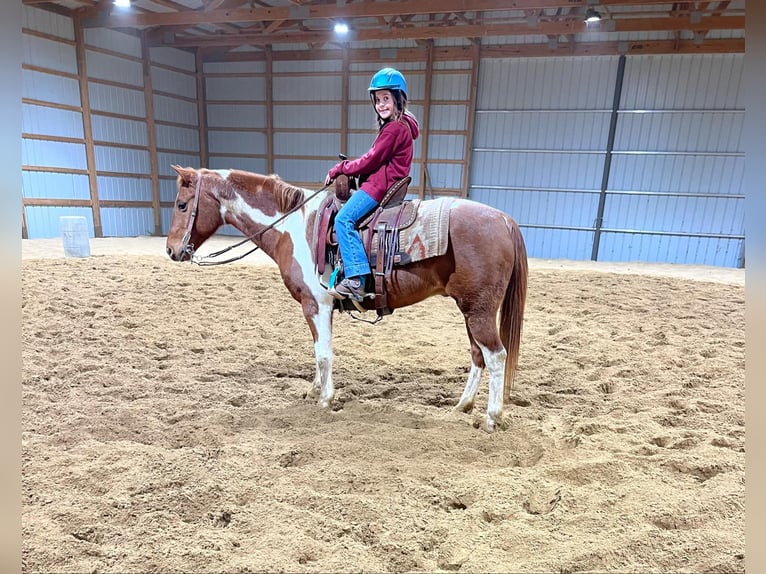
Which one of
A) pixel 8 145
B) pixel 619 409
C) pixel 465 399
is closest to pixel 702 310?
pixel 619 409

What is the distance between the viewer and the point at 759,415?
0.42m

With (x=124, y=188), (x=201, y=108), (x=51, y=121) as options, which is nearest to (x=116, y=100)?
(x=51, y=121)

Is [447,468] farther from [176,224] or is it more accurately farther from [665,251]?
[665,251]

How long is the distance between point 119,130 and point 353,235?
A: 11758 millimetres

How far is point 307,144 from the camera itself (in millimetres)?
13133

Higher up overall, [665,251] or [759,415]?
[759,415]

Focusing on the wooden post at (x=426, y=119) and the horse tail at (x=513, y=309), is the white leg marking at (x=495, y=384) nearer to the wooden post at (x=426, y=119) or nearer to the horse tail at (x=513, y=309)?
the horse tail at (x=513, y=309)

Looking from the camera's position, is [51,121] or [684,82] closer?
[51,121]

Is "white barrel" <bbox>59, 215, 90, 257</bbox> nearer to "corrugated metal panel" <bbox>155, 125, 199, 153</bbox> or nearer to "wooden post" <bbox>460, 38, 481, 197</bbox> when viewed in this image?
"corrugated metal panel" <bbox>155, 125, 199, 153</bbox>

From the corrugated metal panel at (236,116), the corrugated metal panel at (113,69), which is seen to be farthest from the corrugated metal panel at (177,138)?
the corrugated metal panel at (113,69)

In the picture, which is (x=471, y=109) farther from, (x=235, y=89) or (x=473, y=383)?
(x=473, y=383)

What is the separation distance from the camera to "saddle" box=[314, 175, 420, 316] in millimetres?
2729

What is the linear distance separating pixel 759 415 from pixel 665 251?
41.5 ft

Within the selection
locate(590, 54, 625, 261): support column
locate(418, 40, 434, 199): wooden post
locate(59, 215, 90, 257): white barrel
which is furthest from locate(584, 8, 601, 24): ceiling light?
locate(59, 215, 90, 257): white barrel
